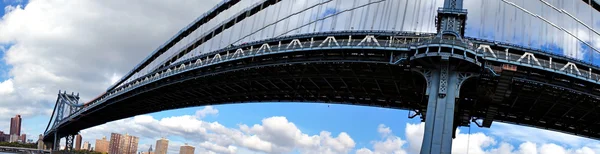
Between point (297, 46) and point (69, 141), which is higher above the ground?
point (297, 46)

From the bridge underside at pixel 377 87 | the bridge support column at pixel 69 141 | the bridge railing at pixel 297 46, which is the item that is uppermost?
the bridge railing at pixel 297 46

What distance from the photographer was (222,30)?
6838 cm

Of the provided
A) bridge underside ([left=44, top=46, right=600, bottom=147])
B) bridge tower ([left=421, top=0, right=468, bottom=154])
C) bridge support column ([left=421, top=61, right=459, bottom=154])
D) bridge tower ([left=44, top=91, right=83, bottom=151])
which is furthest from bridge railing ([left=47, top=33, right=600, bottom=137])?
bridge tower ([left=44, top=91, right=83, bottom=151])

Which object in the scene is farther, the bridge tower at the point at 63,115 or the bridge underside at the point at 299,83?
the bridge tower at the point at 63,115

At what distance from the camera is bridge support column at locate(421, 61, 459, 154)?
34.4m

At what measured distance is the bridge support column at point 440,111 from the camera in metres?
34.4

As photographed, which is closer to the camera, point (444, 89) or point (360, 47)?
point (444, 89)

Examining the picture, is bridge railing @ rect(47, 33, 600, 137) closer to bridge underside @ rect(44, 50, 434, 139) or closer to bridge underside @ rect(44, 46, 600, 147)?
bridge underside @ rect(44, 46, 600, 147)

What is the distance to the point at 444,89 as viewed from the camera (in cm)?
3616

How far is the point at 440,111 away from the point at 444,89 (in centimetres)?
173

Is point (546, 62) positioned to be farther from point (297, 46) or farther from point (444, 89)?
point (297, 46)

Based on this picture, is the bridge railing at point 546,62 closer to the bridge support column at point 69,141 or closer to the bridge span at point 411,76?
the bridge span at point 411,76

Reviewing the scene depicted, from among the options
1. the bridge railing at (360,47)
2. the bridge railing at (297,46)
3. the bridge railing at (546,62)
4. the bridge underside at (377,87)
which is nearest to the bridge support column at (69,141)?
the bridge underside at (377,87)

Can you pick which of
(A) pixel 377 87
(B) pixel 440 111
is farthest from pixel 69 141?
(B) pixel 440 111
